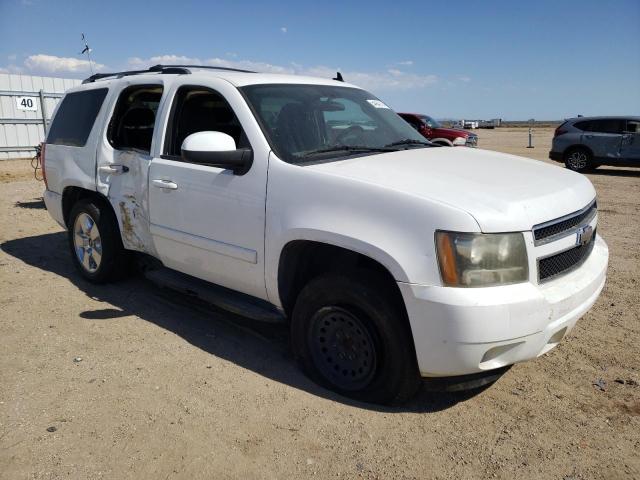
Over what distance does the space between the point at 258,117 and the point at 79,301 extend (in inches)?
103

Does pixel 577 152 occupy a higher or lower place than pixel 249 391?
higher

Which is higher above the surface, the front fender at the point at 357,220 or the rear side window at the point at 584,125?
the rear side window at the point at 584,125

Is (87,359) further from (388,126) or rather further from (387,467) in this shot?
(388,126)

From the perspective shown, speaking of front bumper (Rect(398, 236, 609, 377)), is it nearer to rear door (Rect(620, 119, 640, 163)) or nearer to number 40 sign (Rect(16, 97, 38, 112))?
rear door (Rect(620, 119, 640, 163))

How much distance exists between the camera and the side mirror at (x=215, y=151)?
3188mm

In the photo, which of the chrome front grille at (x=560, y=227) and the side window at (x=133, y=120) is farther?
the side window at (x=133, y=120)

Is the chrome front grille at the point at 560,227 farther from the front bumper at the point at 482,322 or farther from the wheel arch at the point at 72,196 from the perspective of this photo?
the wheel arch at the point at 72,196

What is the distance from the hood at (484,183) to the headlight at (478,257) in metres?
0.06

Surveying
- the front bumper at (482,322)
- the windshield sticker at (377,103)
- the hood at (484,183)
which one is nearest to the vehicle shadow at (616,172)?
the windshield sticker at (377,103)

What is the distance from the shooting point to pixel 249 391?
3230mm

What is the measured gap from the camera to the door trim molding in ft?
11.0

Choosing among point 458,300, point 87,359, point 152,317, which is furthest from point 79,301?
point 458,300

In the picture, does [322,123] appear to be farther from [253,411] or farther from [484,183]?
[253,411]

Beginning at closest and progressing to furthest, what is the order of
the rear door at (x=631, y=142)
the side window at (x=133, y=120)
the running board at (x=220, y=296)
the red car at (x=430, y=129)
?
the running board at (x=220, y=296) < the side window at (x=133, y=120) < the rear door at (x=631, y=142) < the red car at (x=430, y=129)
